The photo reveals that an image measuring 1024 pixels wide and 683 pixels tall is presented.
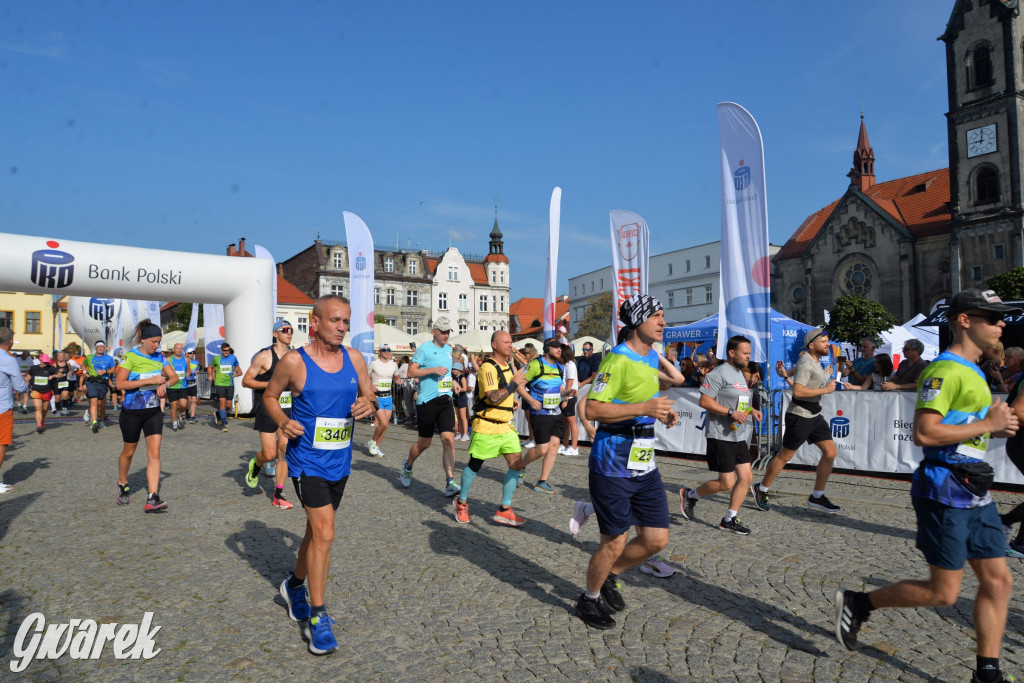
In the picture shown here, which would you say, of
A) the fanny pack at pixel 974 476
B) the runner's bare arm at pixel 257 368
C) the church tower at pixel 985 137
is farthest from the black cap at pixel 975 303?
the church tower at pixel 985 137

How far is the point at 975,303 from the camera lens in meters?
3.32

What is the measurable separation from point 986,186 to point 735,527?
184 feet

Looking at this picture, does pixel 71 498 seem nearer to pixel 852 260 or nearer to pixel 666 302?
pixel 852 260

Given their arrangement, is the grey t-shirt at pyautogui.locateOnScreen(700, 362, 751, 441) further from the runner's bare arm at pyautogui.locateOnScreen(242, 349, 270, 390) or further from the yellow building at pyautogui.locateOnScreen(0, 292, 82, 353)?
the yellow building at pyautogui.locateOnScreen(0, 292, 82, 353)

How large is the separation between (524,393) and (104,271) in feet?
39.8

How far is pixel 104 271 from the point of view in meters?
15.6

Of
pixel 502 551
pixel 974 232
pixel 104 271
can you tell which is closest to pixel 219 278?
pixel 104 271

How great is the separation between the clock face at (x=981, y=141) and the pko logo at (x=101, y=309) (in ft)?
182

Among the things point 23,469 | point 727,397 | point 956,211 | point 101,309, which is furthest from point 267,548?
point 956,211

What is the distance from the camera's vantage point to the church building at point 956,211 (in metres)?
49.1

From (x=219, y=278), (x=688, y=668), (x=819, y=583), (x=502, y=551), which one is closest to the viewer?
(x=688, y=668)

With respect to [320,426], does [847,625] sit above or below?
below

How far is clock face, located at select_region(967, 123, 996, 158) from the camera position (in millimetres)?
50250

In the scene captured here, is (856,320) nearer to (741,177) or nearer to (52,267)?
(741,177)
